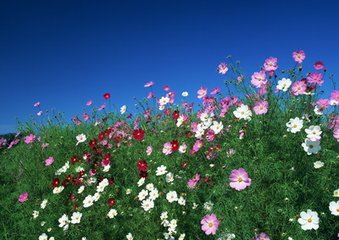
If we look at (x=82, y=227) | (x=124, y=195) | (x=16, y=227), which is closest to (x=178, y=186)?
(x=124, y=195)

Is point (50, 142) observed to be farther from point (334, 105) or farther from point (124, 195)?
point (334, 105)

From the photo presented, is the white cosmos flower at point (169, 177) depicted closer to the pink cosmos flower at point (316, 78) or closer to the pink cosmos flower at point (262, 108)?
the pink cosmos flower at point (262, 108)

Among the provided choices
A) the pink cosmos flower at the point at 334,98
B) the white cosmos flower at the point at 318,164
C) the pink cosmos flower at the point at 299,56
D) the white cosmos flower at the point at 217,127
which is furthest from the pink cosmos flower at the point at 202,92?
the white cosmos flower at the point at 318,164

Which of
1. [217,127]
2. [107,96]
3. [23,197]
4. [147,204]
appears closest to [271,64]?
[217,127]

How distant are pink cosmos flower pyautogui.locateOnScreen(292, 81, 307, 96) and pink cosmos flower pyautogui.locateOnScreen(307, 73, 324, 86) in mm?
166

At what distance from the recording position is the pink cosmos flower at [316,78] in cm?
452

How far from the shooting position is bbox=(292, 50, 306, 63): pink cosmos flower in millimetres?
4582

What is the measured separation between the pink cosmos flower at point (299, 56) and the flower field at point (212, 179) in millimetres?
10

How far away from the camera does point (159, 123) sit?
736 centimetres

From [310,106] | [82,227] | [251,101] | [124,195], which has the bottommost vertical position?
[82,227]

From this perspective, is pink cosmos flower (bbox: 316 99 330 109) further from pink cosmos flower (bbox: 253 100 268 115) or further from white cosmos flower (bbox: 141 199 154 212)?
white cosmos flower (bbox: 141 199 154 212)

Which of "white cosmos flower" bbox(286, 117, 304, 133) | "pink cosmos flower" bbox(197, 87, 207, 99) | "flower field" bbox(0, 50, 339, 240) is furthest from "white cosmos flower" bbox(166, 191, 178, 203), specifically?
"pink cosmos flower" bbox(197, 87, 207, 99)

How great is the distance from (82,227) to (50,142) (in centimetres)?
340

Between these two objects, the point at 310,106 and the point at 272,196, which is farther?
the point at 310,106
